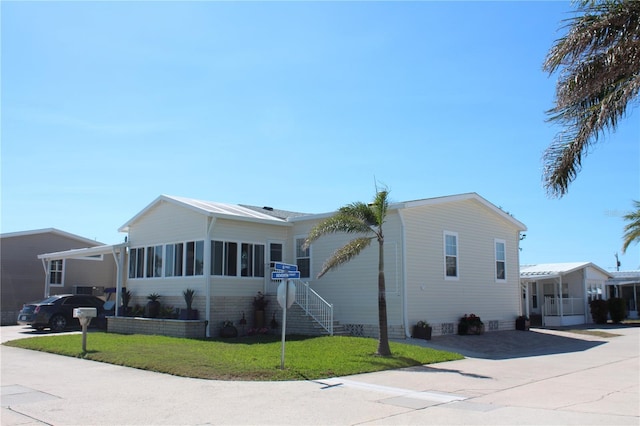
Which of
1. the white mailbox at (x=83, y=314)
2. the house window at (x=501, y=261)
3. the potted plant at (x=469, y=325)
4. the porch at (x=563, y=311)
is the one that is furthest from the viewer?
the porch at (x=563, y=311)

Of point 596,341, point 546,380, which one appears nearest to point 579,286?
point 596,341

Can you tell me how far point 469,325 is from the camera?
20250 mm

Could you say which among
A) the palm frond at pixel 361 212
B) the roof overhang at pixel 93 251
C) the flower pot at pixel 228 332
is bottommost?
the flower pot at pixel 228 332

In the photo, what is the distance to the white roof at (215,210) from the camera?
20.5 metres

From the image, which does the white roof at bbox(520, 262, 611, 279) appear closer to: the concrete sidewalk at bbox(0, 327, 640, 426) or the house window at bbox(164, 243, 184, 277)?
the concrete sidewalk at bbox(0, 327, 640, 426)

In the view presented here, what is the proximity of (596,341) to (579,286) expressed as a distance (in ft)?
41.8

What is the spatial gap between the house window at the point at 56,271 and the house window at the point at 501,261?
23.6 metres

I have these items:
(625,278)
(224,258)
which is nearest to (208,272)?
(224,258)

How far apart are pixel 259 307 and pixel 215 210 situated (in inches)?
154

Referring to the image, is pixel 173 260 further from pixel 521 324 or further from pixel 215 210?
pixel 521 324

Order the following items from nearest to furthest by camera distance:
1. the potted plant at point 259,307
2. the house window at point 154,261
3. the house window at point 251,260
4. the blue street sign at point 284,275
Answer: the blue street sign at point 284,275
the potted plant at point 259,307
the house window at point 251,260
the house window at point 154,261

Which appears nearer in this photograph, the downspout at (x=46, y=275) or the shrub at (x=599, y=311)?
the downspout at (x=46, y=275)

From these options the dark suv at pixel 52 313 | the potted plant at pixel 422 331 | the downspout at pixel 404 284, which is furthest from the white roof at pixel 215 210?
the potted plant at pixel 422 331

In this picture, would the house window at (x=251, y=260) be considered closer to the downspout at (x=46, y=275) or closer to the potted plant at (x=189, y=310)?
the potted plant at (x=189, y=310)
